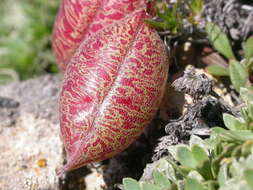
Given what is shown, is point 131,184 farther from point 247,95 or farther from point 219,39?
point 219,39

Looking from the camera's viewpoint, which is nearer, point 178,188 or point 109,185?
point 178,188

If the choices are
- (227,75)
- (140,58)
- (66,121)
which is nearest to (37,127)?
(66,121)

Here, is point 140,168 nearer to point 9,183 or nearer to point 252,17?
point 9,183

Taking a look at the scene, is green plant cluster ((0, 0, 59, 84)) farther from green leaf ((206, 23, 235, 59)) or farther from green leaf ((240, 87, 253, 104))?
green leaf ((240, 87, 253, 104))

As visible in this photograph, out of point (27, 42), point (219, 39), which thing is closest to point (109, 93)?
point (219, 39)

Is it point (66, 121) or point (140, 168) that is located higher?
point (66, 121)

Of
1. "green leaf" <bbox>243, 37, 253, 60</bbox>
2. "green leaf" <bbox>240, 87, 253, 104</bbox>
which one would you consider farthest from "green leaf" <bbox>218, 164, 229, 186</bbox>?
"green leaf" <bbox>243, 37, 253, 60</bbox>
